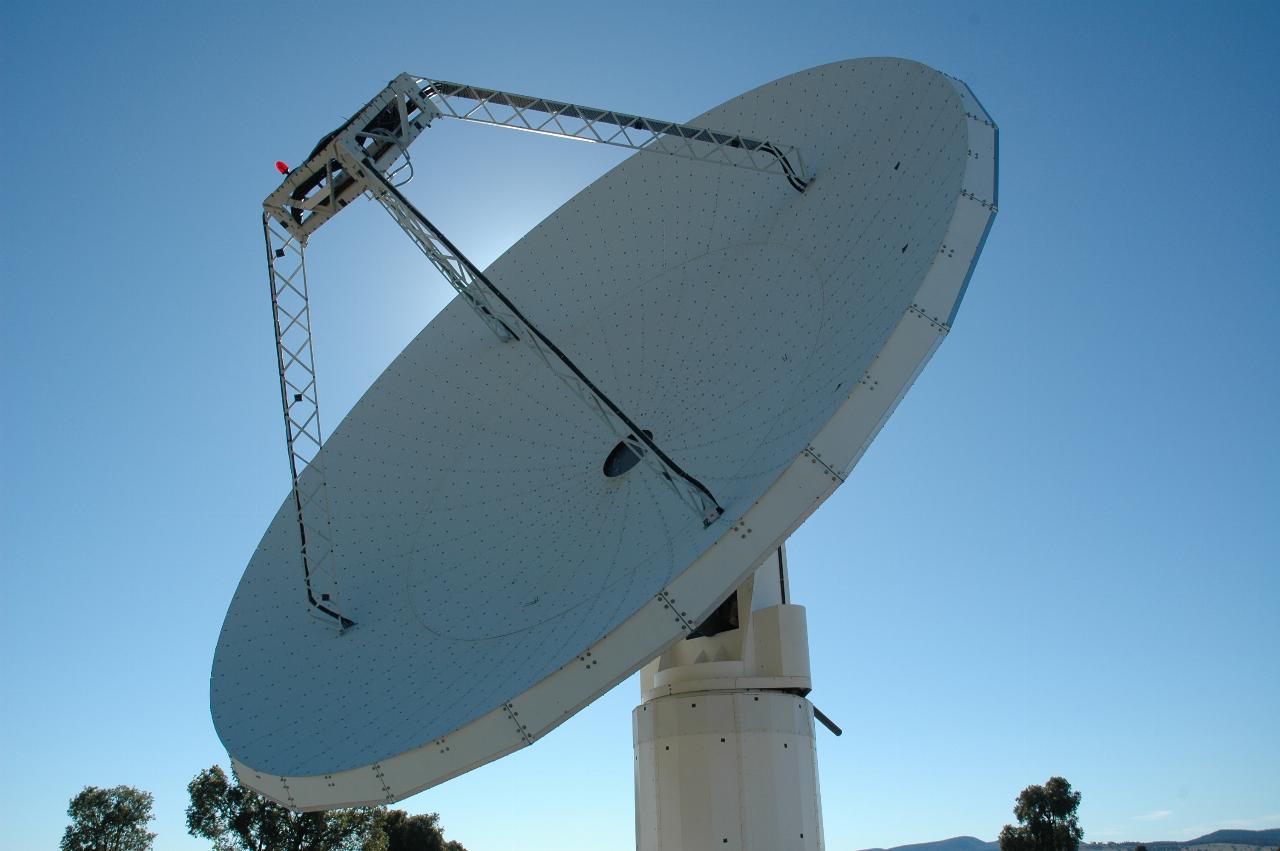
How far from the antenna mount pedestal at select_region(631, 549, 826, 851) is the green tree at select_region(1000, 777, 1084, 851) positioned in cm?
5104

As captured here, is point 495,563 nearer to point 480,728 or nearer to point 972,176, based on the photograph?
point 480,728

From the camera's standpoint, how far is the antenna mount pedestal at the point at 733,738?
11625 mm

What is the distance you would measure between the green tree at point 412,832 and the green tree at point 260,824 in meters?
6.56

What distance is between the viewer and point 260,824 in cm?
4266

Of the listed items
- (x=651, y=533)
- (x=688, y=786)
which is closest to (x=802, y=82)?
(x=651, y=533)

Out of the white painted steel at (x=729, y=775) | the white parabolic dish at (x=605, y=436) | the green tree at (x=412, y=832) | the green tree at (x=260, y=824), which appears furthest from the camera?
the green tree at (x=412, y=832)

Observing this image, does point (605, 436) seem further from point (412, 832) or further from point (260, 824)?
point (412, 832)

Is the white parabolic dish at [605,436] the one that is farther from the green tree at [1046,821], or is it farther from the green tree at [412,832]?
the green tree at [1046,821]

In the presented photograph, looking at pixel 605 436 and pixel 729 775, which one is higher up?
pixel 605 436

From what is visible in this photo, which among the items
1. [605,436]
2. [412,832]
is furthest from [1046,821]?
[605,436]

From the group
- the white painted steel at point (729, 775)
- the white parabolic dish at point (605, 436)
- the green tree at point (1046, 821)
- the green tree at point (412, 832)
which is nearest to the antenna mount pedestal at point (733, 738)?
the white painted steel at point (729, 775)

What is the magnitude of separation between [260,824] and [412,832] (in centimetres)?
1055

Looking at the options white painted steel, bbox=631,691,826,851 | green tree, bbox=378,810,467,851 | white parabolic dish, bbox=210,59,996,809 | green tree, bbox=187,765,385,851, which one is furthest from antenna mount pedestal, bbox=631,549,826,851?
green tree, bbox=378,810,467,851

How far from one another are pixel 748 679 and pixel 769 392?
11.5 ft
